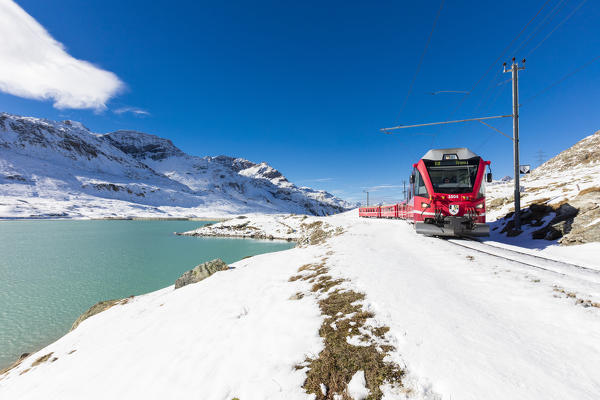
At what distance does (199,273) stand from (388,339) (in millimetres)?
13394

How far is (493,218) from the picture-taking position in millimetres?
19062

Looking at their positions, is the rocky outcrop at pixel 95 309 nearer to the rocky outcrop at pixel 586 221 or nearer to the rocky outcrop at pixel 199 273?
the rocky outcrop at pixel 199 273

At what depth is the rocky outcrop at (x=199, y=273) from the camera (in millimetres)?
14052

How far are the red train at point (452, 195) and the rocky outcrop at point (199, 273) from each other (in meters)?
12.5

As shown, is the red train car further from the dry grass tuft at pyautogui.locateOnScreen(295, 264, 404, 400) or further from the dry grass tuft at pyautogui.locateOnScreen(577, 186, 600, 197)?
the dry grass tuft at pyautogui.locateOnScreen(295, 264, 404, 400)

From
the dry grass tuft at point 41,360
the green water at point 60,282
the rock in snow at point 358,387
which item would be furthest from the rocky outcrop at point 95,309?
the rock in snow at point 358,387

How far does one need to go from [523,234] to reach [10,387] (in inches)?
894

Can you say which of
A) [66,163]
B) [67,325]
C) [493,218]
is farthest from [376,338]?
[66,163]

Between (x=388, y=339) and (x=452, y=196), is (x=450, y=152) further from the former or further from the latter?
(x=388, y=339)

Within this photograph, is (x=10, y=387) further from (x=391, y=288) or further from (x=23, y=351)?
(x=391, y=288)

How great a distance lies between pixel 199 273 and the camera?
1472 cm

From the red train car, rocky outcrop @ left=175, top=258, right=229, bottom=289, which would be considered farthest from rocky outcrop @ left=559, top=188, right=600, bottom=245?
the red train car

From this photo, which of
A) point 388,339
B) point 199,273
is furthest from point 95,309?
point 388,339

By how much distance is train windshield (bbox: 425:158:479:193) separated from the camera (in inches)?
499
